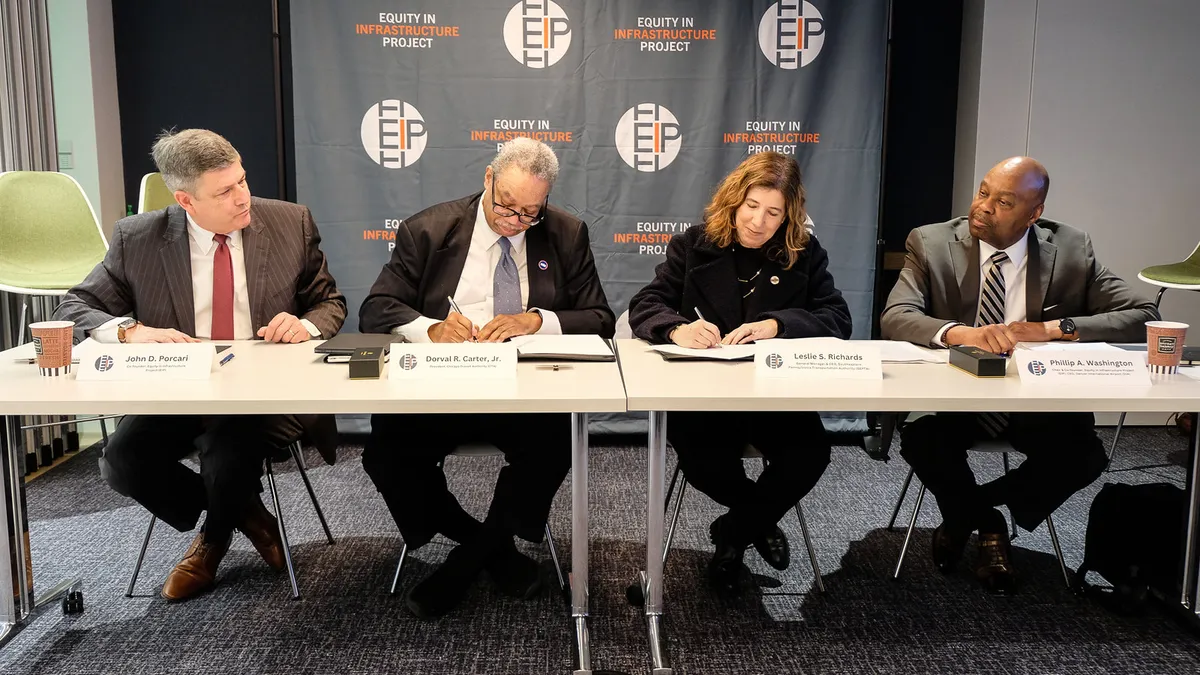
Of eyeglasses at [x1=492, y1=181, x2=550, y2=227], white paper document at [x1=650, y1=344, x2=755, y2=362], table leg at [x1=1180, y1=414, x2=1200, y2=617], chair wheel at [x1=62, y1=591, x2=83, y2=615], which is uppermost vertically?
eyeglasses at [x1=492, y1=181, x2=550, y2=227]

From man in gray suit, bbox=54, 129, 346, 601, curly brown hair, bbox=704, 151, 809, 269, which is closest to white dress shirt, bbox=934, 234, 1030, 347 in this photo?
curly brown hair, bbox=704, 151, 809, 269

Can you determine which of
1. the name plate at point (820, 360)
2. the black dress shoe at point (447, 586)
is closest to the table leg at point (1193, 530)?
the name plate at point (820, 360)

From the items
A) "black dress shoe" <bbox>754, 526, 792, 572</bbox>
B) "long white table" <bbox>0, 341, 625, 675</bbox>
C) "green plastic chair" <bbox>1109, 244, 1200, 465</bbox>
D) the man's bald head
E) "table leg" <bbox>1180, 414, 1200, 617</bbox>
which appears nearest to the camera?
"long white table" <bbox>0, 341, 625, 675</bbox>

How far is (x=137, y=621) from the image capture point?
7.60ft

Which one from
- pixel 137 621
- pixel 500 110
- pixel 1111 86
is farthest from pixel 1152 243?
pixel 137 621

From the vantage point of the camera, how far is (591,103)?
414 centimetres

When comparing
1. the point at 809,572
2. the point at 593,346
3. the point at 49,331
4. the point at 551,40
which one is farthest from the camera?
the point at 551,40

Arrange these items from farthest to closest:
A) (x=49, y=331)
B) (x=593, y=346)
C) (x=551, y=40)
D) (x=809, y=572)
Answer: (x=551, y=40) < (x=809, y=572) < (x=593, y=346) < (x=49, y=331)

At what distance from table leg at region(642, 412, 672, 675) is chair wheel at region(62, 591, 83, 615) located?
4.98 feet

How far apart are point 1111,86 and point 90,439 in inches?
201

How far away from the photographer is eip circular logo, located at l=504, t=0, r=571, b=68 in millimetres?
4078

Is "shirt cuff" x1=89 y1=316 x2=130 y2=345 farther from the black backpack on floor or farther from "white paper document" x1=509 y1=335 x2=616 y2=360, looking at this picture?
the black backpack on floor

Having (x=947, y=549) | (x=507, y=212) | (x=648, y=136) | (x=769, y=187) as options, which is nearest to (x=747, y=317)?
(x=769, y=187)

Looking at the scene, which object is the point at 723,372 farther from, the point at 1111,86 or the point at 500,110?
the point at 1111,86
